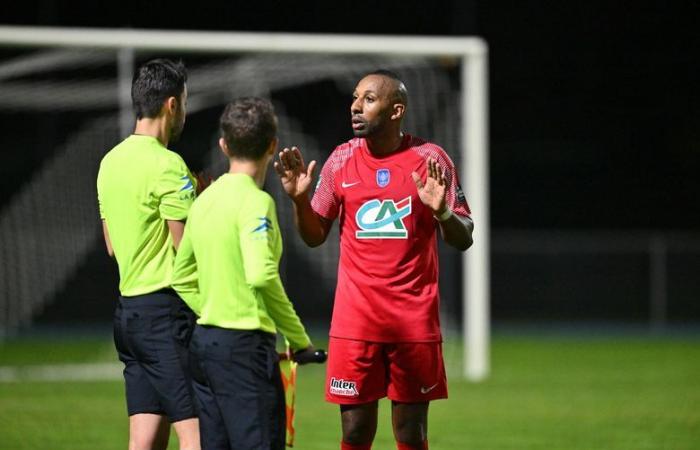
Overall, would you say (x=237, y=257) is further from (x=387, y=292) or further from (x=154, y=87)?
(x=387, y=292)

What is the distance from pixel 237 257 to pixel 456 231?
4.15 ft

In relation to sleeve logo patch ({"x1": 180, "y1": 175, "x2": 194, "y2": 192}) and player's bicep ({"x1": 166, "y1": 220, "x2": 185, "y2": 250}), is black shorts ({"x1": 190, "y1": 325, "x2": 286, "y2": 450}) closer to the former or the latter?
player's bicep ({"x1": 166, "y1": 220, "x2": 185, "y2": 250})

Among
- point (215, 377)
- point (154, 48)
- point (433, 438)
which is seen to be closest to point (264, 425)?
point (215, 377)

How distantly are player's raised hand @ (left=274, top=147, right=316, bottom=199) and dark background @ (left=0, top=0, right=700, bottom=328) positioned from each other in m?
20.1

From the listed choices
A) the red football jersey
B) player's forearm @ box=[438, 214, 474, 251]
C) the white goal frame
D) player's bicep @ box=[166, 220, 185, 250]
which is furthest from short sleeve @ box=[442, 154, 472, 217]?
the white goal frame

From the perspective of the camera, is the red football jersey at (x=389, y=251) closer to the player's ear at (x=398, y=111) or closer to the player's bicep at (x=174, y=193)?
the player's ear at (x=398, y=111)

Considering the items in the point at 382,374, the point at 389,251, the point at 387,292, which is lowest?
the point at 382,374

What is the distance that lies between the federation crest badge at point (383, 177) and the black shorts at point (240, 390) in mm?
1320

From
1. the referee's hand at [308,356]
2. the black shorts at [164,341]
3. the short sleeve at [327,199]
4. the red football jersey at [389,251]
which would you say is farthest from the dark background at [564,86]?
the referee's hand at [308,356]

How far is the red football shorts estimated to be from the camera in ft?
19.1

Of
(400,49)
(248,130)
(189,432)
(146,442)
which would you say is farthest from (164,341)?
(400,49)

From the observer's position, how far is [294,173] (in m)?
5.56

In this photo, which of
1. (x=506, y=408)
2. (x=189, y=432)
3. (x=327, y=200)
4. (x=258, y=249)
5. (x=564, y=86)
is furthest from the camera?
(x=564, y=86)

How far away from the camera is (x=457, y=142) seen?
13.8 meters
